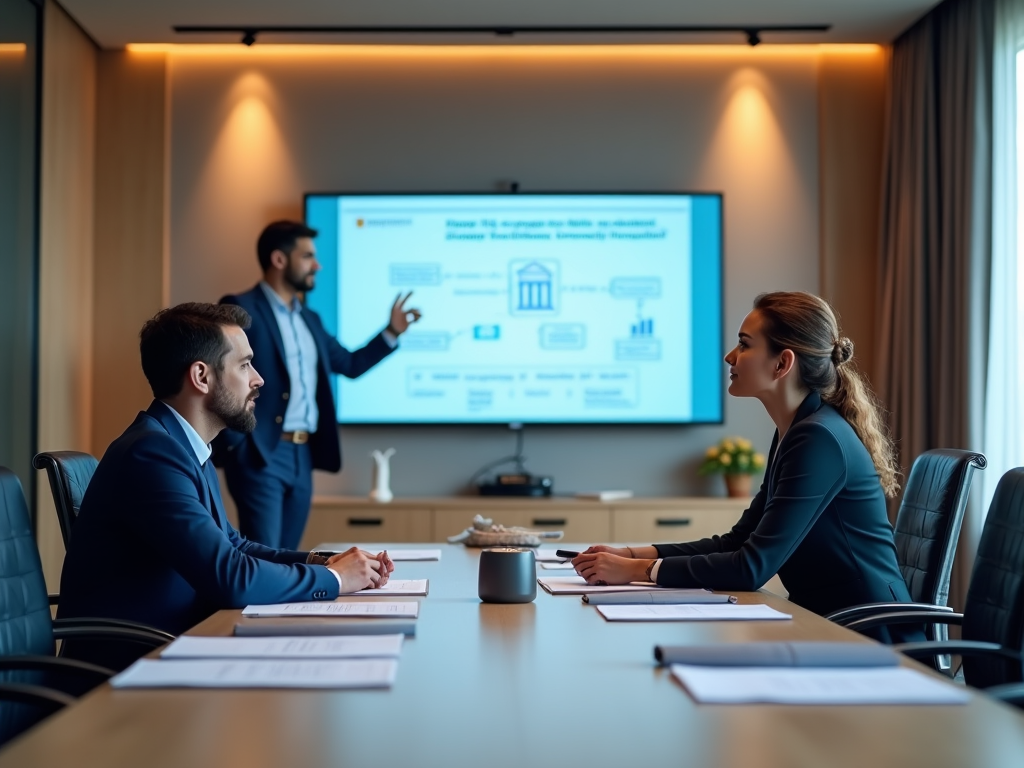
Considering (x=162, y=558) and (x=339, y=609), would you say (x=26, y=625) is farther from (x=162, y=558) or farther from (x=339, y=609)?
(x=339, y=609)

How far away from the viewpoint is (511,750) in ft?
3.39

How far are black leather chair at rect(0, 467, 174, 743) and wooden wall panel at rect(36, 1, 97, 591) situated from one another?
2968 millimetres

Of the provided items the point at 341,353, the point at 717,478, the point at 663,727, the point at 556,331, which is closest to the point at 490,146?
the point at 556,331

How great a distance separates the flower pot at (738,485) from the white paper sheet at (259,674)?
3935mm

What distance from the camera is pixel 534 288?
5.27 metres

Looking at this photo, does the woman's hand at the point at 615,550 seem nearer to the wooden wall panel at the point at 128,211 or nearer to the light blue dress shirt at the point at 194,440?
the light blue dress shirt at the point at 194,440

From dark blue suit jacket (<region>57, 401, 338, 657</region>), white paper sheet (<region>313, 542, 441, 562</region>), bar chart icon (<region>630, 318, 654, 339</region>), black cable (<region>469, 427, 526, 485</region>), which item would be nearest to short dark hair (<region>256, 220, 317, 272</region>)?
black cable (<region>469, 427, 526, 485</region>)

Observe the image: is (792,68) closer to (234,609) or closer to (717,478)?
(717,478)

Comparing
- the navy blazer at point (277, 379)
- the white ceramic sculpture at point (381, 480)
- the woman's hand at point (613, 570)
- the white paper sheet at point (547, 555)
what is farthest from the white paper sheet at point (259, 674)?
the white ceramic sculpture at point (381, 480)

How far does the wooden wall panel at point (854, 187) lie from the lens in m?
5.34

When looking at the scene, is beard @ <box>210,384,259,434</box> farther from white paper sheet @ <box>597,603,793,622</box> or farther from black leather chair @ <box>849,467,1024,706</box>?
black leather chair @ <box>849,467,1024,706</box>

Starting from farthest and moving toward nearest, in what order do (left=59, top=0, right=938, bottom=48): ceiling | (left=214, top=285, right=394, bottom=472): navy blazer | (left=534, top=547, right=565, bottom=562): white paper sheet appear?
(left=59, top=0, right=938, bottom=48): ceiling → (left=214, top=285, right=394, bottom=472): navy blazer → (left=534, top=547, right=565, bottom=562): white paper sheet

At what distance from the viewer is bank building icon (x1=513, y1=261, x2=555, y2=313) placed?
5262 mm

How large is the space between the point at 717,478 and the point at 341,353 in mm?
1964
